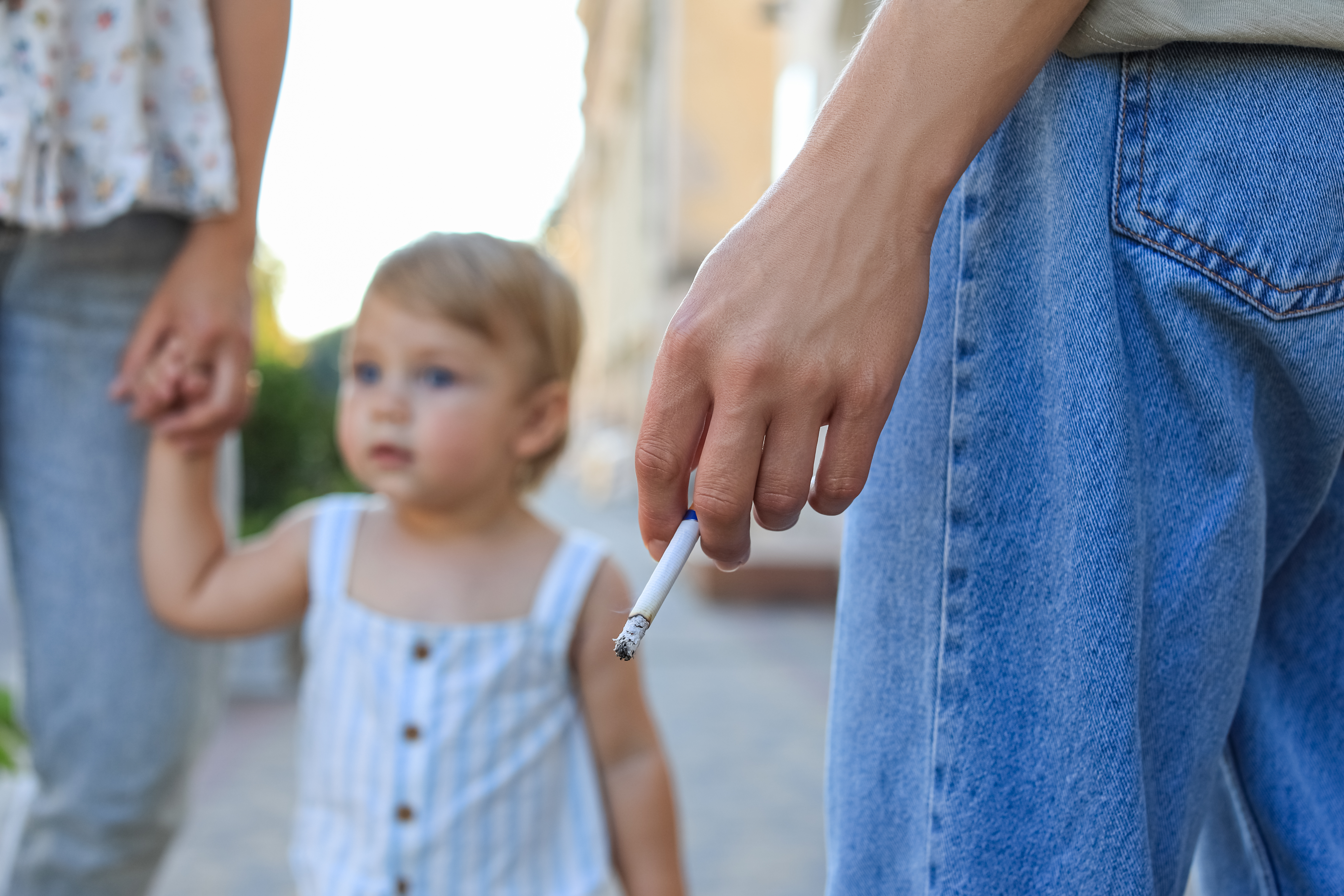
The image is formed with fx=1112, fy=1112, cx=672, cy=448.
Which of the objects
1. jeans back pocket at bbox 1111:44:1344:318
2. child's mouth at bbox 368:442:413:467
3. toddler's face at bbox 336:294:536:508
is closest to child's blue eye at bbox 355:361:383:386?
toddler's face at bbox 336:294:536:508

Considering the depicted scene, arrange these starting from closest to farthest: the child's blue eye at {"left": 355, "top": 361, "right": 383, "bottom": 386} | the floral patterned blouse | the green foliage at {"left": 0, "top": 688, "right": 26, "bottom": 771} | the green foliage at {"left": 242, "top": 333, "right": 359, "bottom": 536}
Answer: the floral patterned blouse, the child's blue eye at {"left": 355, "top": 361, "right": 383, "bottom": 386}, the green foliage at {"left": 0, "top": 688, "right": 26, "bottom": 771}, the green foliage at {"left": 242, "top": 333, "right": 359, "bottom": 536}

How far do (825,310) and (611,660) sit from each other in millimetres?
1066

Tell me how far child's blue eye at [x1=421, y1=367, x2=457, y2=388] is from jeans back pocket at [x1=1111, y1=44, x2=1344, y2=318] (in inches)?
44.0

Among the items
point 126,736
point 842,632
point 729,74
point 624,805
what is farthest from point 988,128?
point 729,74

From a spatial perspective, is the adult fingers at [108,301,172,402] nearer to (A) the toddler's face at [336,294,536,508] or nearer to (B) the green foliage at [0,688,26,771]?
(A) the toddler's face at [336,294,536,508]

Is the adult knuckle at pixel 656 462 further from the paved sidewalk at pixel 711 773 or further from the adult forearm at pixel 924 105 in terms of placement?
the paved sidewalk at pixel 711 773

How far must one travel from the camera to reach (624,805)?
171 cm

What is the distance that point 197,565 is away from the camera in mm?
1711

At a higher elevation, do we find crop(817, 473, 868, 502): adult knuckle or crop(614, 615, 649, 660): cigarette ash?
crop(817, 473, 868, 502): adult knuckle

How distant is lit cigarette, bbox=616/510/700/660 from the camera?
0.74 metres

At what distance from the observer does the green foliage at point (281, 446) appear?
4.71 metres

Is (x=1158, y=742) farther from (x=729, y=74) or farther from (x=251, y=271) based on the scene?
(x=729, y=74)

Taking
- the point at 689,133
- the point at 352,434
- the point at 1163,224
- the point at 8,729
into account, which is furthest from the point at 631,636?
the point at 689,133

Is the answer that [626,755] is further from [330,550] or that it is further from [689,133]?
[689,133]
